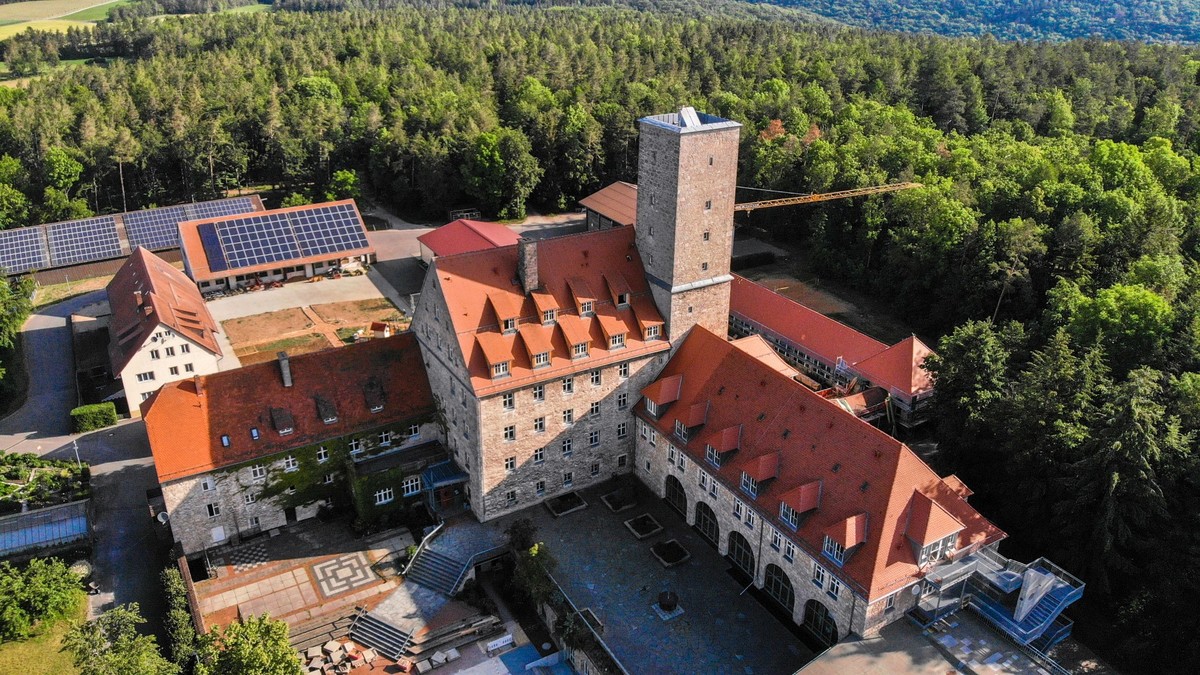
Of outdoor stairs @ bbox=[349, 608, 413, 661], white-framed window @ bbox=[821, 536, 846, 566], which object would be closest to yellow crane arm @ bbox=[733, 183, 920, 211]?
white-framed window @ bbox=[821, 536, 846, 566]

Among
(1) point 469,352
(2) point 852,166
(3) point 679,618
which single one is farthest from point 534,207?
(3) point 679,618

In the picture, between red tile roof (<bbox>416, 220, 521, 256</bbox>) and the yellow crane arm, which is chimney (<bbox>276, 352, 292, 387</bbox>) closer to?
red tile roof (<bbox>416, 220, 521, 256</bbox>)

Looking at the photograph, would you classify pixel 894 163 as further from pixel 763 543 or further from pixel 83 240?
pixel 83 240

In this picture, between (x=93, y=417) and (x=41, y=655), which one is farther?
(x=93, y=417)

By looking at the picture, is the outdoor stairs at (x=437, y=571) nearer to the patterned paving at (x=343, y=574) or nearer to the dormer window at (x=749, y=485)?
the patterned paving at (x=343, y=574)

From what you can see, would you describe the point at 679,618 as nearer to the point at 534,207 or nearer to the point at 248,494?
the point at 248,494

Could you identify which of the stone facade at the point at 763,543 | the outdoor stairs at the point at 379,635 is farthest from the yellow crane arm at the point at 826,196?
the outdoor stairs at the point at 379,635

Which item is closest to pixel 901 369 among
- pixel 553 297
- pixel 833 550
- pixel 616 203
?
pixel 833 550
